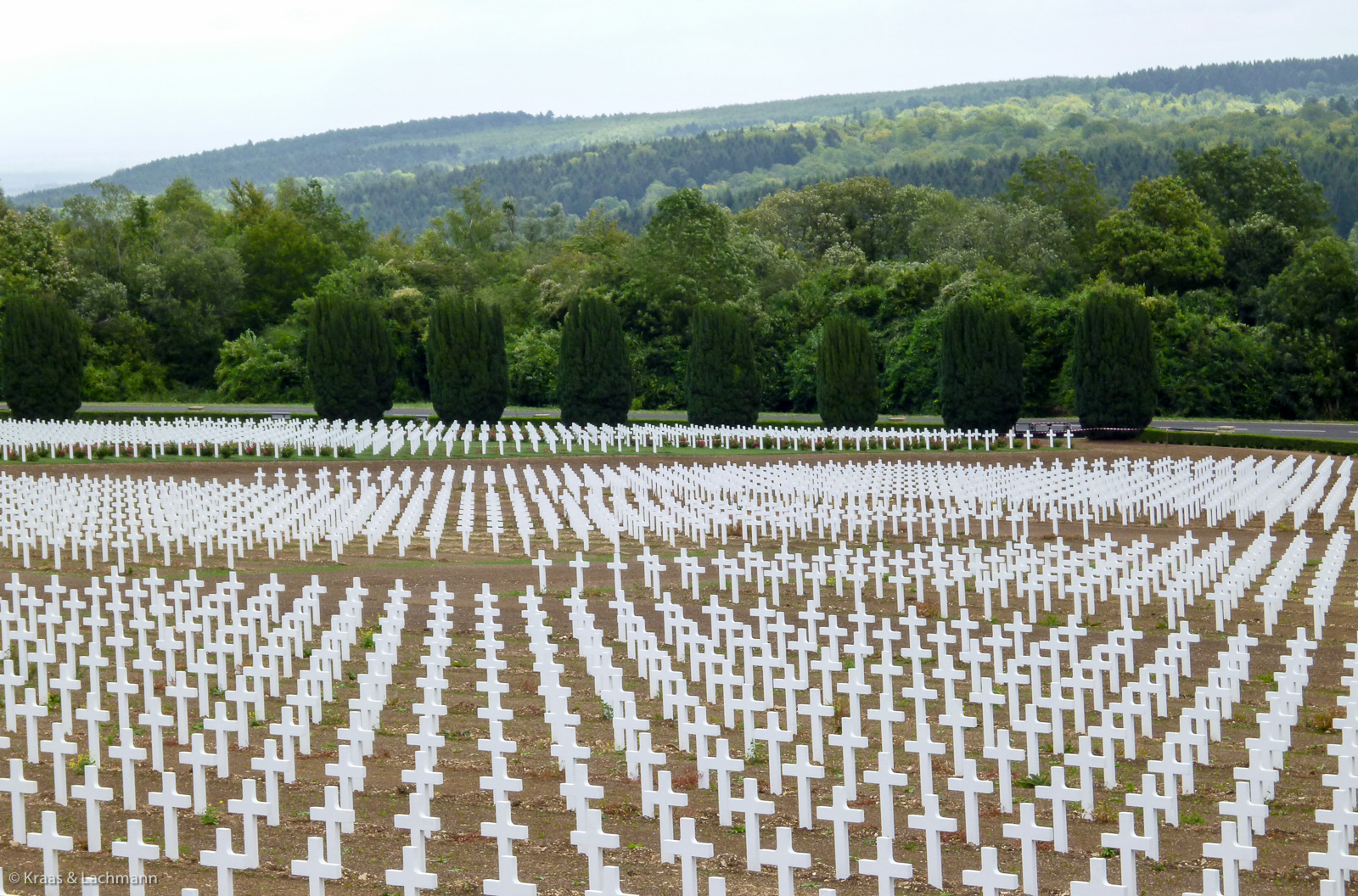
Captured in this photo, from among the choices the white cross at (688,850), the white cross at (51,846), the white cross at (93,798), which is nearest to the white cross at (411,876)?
the white cross at (688,850)

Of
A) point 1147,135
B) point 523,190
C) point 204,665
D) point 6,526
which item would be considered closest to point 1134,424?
point 6,526

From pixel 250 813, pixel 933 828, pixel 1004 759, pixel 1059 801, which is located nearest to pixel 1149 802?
pixel 1059 801

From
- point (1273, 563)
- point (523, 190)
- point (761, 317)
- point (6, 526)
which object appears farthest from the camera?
point (523, 190)

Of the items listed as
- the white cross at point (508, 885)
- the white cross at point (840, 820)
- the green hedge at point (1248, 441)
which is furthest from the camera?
the green hedge at point (1248, 441)

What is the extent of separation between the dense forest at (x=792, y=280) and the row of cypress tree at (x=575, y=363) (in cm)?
260

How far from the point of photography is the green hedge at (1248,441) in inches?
1323

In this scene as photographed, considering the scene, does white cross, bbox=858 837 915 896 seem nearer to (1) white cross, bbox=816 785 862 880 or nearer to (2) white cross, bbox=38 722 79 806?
(1) white cross, bbox=816 785 862 880

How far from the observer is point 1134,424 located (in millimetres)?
39188

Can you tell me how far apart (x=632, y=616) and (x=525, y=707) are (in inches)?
78.0

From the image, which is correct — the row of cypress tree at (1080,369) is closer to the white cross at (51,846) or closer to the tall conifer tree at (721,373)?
the tall conifer tree at (721,373)

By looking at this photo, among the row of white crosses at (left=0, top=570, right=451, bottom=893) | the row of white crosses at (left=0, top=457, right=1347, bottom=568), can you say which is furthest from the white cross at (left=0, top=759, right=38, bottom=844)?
the row of white crosses at (left=0, top=457, right=1347, bottom=568)

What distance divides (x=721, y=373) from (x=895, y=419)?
675 centimetres

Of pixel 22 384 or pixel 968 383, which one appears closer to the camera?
pixel 968 383

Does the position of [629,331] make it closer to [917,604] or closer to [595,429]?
[595,429]
